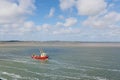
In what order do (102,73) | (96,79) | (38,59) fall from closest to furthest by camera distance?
(96,79), (102,73), (38,59)

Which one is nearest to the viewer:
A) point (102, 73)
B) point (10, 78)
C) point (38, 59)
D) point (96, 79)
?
point (96, 79)

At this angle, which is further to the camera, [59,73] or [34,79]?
[59,73]

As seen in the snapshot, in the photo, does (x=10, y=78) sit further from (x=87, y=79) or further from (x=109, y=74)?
(x=109, y=74)

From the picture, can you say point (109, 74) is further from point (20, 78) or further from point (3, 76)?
point (3, 76)

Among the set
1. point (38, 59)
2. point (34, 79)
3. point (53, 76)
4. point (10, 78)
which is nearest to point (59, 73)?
point (53, 76)

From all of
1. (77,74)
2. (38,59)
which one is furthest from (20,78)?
(38,59)

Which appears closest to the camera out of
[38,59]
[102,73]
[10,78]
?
[10,78]

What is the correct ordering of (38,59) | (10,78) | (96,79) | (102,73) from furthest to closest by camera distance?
(38,59) → (102,73) → (10,78) → (96,79)

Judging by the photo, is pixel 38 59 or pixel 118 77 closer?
pixel 118 77
